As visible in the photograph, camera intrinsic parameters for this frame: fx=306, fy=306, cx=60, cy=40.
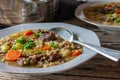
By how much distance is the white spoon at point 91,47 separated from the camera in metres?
0.92

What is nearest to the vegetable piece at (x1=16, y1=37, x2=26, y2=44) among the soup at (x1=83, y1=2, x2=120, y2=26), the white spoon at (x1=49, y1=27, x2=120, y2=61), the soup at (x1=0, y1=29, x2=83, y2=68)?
the soup at (x1=0, y1=29, x2=83, y2=68)

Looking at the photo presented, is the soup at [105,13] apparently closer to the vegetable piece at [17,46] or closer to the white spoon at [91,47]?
the white spoon at [91,47]

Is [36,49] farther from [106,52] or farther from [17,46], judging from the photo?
[106,52]

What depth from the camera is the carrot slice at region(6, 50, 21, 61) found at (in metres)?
1.00

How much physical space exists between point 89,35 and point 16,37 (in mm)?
284

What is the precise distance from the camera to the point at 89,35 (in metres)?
1.11

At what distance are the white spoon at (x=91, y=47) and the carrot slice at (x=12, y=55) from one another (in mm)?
203

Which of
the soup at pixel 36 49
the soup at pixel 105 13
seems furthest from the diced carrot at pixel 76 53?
the soup at pixel 105 13

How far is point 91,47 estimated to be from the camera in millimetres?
994

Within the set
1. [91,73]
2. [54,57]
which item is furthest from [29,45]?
[91,73]

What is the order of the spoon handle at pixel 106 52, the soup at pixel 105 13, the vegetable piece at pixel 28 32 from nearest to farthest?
the spoon handle at pixel 106 52 → the vegetable piece at pixel 28 32 → the soup at pixel 105 13

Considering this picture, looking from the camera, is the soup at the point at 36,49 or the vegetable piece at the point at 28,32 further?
the vegetable piece at the point at 28,32

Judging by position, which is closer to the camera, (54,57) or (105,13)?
(54,57)

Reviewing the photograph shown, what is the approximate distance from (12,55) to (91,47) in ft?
0.86
